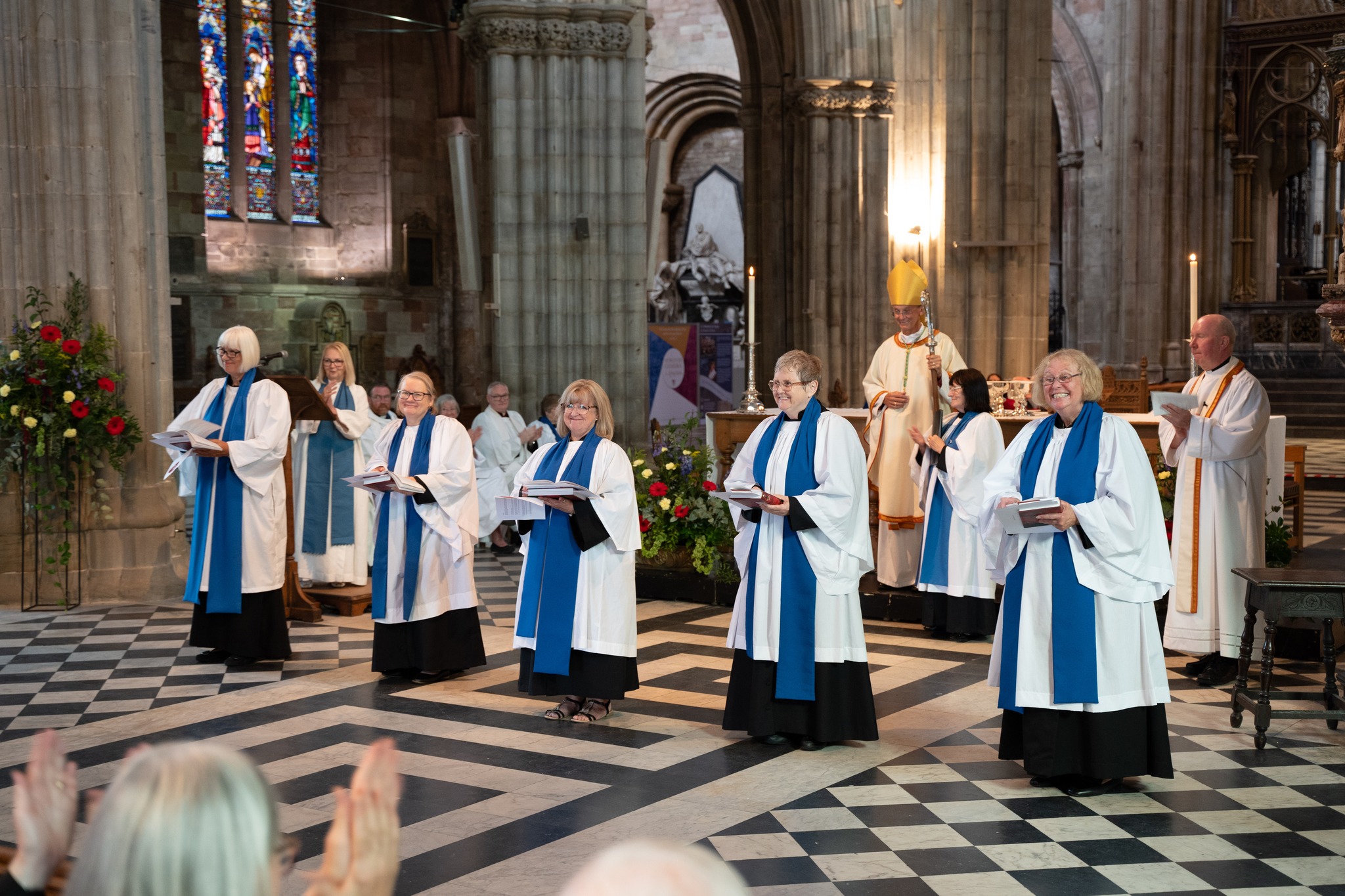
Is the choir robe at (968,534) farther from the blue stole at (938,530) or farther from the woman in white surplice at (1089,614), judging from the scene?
the woman in white surplice at (1089,614)

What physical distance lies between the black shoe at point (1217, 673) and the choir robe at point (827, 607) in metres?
2.24

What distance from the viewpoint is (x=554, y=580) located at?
6.37 m

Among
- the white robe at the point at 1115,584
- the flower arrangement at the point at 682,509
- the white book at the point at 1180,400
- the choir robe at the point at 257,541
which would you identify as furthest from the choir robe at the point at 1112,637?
the flower arrangement at the point at 682,509

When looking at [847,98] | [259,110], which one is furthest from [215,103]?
[847,98]

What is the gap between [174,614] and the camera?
9297mm

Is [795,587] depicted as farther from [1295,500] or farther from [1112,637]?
[1295,500]

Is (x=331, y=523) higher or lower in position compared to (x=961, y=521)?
lower

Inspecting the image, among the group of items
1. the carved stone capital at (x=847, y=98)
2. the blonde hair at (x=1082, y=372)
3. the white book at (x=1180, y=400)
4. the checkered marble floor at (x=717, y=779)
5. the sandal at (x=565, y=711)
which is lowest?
the checkered marble floor at (x=717, y=779)

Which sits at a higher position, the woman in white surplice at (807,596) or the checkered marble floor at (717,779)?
the woman in white surplice at (807,596)

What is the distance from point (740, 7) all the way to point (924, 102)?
2.82 metres

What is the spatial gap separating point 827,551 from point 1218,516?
2513 mm

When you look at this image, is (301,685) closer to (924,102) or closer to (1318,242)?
(924,102)

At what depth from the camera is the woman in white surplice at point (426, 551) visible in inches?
281

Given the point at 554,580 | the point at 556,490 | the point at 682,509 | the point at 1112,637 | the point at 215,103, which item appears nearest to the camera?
the point at 1112,637
